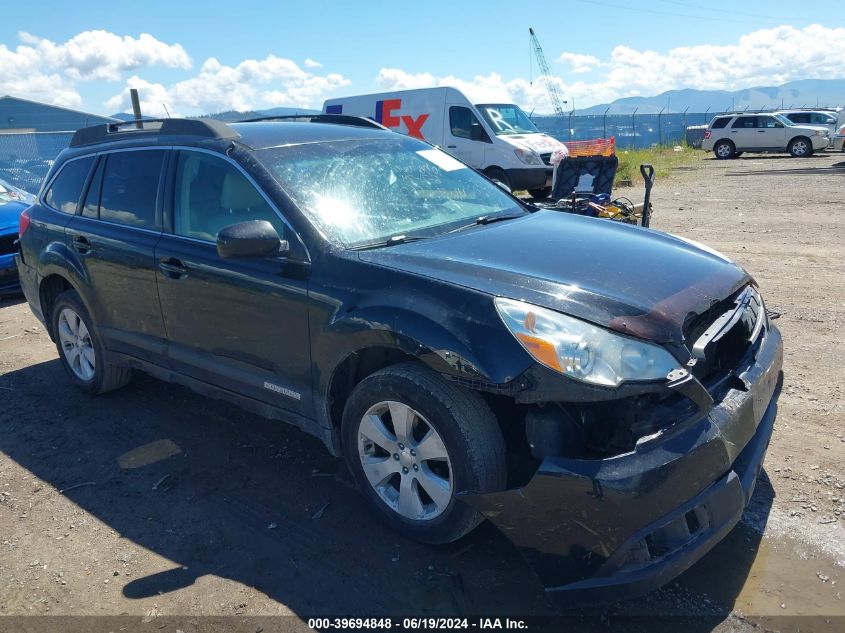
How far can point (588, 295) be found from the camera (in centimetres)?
268

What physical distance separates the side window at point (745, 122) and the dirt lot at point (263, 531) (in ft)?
89.4

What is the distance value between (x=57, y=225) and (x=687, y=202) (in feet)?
42.7

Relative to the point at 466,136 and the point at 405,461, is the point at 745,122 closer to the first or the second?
the point at 466,136

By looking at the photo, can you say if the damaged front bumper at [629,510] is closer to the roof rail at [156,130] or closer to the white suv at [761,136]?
the roof rail at [156,130]

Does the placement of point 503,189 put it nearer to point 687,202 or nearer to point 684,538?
point 684,538

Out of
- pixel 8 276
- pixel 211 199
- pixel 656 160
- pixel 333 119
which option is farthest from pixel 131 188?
pixel 656 160

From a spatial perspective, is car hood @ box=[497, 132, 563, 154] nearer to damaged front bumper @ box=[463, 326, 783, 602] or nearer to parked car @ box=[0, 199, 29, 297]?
parked car @ box=[0, 199, 29, 297]

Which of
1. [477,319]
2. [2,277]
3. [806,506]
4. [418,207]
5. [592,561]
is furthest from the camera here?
[2,277]

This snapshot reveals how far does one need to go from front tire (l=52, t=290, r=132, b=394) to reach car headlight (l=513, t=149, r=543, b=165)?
1137cm

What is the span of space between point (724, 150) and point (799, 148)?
286 centimetres

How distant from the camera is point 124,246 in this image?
4.20 meters

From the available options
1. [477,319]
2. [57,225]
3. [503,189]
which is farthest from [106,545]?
[503,189]

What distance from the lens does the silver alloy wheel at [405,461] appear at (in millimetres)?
2881

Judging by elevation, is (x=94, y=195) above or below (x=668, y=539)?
above
